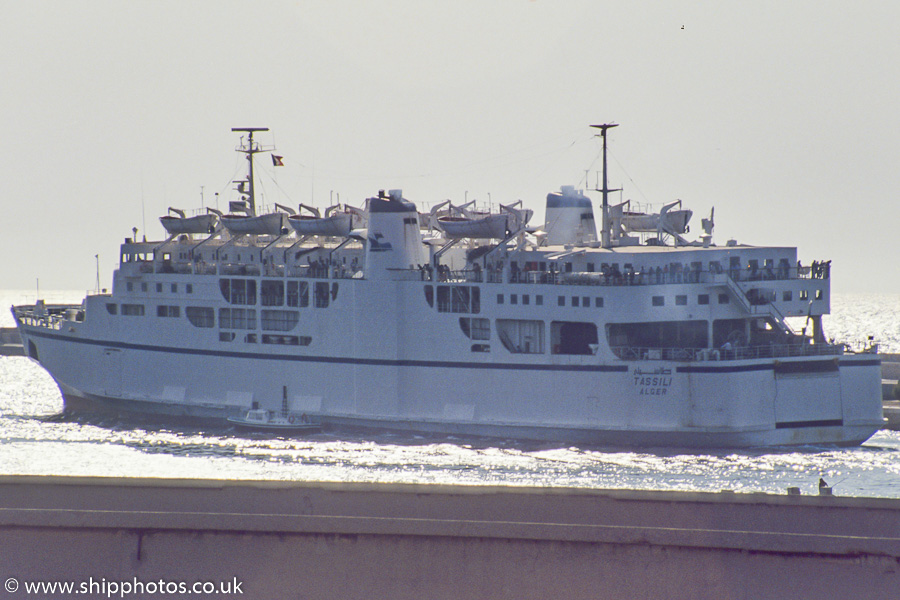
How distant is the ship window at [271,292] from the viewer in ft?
133

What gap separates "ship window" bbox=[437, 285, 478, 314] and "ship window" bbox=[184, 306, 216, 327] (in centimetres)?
976

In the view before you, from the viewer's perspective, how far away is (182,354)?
42.3 metres


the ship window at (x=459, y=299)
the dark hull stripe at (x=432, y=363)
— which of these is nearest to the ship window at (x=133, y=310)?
the dark hull stripe at (x=432, y=363)

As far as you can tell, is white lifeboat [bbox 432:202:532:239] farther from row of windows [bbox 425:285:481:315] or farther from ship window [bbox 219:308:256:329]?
ship window [bbox 219:308:256:329]

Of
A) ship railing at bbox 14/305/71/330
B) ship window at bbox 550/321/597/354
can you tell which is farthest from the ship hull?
ship railing at bbox 14/305/71/330

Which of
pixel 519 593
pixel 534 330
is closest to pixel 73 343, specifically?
pixel 534 330

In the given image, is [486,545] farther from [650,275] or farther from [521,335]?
[521,335]

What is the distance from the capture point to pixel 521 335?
3644cm

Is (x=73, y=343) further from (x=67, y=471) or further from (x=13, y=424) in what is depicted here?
(x=67, y=471)

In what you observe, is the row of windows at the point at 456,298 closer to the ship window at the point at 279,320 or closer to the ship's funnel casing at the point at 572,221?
the ship window at the point at 279,320

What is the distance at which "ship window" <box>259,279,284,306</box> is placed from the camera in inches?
1601

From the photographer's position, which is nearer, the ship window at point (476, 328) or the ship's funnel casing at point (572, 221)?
the ship window at point (476, 328)

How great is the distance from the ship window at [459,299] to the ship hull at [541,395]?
1.81 m

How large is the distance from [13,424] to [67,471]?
36.7 ft
